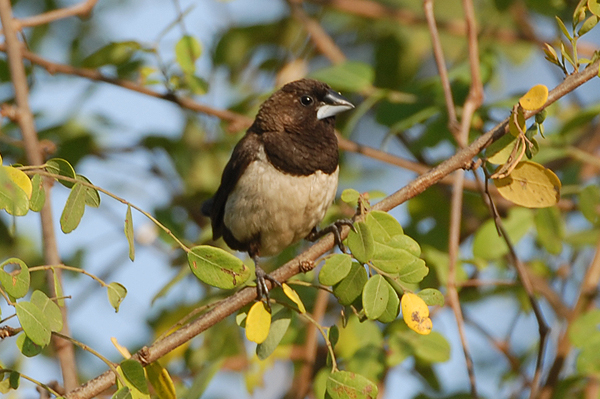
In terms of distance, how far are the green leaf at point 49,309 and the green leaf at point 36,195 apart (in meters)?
0.21

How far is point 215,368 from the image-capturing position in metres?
2.69

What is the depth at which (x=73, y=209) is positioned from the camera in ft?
6.35

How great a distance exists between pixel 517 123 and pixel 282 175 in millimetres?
1383

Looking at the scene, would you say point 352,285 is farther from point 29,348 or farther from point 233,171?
point 233,171

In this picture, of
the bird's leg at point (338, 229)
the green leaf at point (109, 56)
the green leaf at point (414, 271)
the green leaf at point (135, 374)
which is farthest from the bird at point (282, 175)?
the green leaf at point (135, 374)

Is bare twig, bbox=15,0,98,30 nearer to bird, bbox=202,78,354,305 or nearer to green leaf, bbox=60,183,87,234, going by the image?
bird, bbox=202,78,354,305

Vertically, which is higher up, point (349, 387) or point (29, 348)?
point (29, 348)

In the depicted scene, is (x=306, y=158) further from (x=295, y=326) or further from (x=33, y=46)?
(x=33, y=46)

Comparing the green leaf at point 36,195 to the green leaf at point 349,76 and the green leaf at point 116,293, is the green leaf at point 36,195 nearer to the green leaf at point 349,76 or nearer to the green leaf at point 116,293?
the green leaf at point 116,293

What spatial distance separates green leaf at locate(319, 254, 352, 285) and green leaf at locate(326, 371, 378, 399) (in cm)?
26

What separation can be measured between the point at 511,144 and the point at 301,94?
62.5 inches

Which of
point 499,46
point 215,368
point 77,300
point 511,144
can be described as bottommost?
point 77,300

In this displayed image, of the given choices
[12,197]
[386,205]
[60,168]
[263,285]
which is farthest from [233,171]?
[12,197]

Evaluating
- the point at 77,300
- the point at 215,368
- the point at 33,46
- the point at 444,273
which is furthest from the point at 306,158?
the point at 33,46
